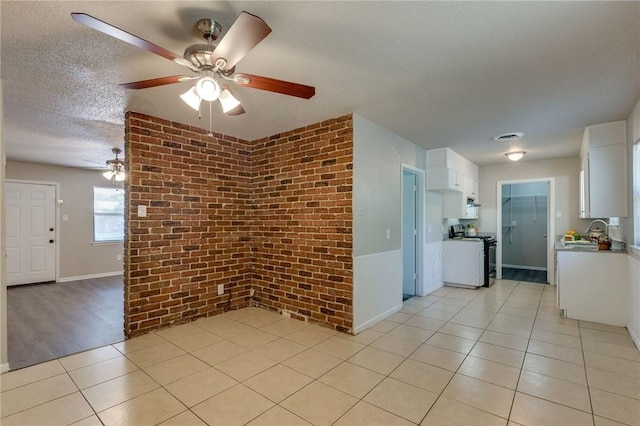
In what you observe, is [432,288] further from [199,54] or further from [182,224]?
[199,54]

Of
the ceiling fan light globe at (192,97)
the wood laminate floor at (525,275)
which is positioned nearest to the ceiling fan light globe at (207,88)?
the ceiling fan light globe at (192,97)

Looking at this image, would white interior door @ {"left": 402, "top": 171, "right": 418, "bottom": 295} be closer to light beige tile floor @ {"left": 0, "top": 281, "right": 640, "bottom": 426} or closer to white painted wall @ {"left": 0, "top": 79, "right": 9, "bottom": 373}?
light beige tile floor @ {"left": 0, "top": 281, "right": 640, "bottom": 426}

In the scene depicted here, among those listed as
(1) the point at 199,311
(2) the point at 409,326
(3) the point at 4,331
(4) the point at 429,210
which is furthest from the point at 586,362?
(3) the point at 4,331

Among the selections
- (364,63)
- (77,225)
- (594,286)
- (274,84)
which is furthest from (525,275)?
(77,225)

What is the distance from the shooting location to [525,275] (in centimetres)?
649

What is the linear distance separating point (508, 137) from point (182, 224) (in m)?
4.33

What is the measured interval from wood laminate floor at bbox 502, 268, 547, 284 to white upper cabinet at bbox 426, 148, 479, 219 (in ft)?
4.94

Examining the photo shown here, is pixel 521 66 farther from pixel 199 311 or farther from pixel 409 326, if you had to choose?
pixel 199 311

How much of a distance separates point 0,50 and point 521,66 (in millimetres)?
3612

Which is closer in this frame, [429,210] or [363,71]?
[363,71]

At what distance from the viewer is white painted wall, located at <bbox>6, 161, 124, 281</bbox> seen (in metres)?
6.14

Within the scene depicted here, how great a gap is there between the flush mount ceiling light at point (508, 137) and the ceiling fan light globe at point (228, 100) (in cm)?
357

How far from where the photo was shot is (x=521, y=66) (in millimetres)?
2242

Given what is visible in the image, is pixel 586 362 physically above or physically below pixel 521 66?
below
